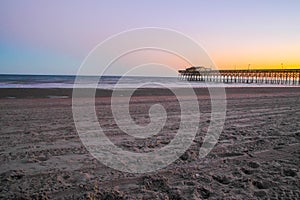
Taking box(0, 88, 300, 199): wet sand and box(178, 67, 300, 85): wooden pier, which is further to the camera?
box(178, 67, 300, 85): wooden pier

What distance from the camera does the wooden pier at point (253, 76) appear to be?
7724 centimetres

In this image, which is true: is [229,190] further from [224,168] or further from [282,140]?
[282,140]

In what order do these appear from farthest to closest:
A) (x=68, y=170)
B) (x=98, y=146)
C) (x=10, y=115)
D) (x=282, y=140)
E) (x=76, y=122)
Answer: (x=10, y=115), (x=76, y=122), (x=282, y=140), (x=98, y=146), (x=68, y=170)

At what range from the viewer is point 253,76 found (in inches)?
3435

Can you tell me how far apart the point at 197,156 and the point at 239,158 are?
81cm

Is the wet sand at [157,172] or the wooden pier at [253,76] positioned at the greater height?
the wooden pier at [253,76]

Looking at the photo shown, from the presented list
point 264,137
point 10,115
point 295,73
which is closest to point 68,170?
point 264,137

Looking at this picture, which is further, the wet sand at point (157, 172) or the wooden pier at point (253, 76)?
the wooden pier at point (253, 76)

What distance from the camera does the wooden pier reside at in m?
77.2

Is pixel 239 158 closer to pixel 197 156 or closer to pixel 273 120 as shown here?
pixel 197 156

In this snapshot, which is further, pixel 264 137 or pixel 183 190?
pixel 264 137

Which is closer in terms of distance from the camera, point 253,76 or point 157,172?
point 157,172

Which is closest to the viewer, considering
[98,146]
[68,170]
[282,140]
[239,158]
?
[68,170]

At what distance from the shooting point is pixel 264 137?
7293mm
